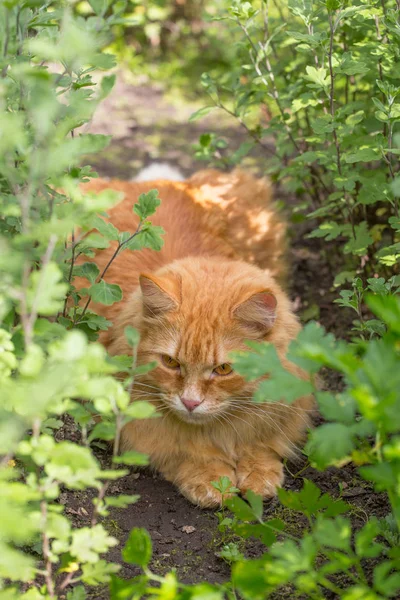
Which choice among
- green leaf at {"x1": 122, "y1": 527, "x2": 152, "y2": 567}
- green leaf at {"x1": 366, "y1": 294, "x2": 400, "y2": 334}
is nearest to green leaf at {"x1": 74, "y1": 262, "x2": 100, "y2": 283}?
green leaf at {"x1": 122, "y1": 527, "x2": 152, "y2": 567}

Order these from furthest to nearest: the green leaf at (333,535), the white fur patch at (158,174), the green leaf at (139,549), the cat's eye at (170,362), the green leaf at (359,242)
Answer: the white fur patch at (158,174)
the green leaf at (359,242)
the cat's eye at (170,362)
the green leaf at (139,549)
the green leaf at (333,535)

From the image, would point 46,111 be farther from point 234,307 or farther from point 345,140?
point 345,140

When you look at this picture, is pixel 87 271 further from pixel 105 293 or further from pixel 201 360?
pixel 201 360

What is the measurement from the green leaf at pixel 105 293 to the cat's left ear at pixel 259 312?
1.58ft

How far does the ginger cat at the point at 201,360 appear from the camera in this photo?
8.50ft

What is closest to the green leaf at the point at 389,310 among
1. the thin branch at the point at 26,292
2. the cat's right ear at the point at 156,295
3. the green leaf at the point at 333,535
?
the green leaf at the point at 333,535

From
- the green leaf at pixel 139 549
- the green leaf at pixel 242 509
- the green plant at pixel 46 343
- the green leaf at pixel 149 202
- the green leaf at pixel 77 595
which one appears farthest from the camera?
the green leaf at pixel 149 202

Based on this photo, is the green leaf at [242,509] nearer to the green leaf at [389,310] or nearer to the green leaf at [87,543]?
the green leaf at [87,543]

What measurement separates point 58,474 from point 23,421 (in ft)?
0.49

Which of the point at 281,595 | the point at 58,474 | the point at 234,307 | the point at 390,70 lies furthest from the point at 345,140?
the point at 58,474

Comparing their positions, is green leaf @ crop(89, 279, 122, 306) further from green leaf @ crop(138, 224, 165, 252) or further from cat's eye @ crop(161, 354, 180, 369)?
cat's eye @ crop(161, 354, 180, 369)

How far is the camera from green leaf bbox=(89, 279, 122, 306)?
2.34 metres

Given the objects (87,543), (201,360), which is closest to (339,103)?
(201,360)

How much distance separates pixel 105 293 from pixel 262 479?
1.02 m
